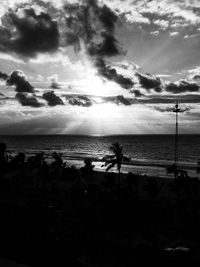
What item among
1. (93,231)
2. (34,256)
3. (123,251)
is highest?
(93,231)

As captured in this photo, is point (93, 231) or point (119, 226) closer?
point (93, 231)

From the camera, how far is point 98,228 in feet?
97.7

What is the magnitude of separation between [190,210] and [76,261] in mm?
21549

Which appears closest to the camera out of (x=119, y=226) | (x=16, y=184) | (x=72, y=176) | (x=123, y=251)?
(x=123, y=251)

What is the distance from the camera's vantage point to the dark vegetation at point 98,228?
2152cm

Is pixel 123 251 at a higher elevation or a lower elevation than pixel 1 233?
lower

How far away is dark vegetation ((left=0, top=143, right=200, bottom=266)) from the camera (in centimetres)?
2152

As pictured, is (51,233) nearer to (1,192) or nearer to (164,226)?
(164,226)

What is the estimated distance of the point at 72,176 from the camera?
67.9m

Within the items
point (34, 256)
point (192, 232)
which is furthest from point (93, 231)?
point (192, 232)

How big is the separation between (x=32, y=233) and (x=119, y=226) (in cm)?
1189

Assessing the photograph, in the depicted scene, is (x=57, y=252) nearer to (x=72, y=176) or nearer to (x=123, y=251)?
(x=123, y=251)

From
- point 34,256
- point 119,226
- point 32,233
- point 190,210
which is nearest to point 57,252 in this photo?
point 34,256

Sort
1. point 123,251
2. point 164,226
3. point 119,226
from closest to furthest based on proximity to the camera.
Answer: point 123,251 < point 119,226 < point 164,226
